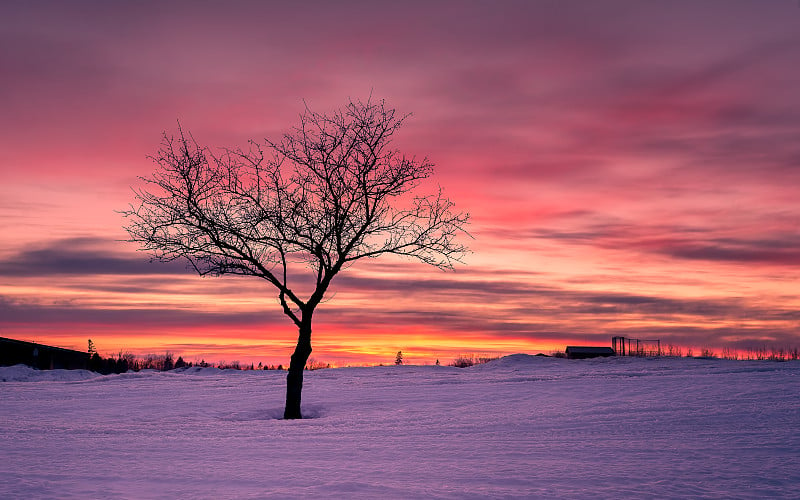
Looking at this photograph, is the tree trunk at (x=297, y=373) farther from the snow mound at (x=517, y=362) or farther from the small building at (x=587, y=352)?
the small building at (x=587, y=352)

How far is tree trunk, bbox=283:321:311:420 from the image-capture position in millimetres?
21000

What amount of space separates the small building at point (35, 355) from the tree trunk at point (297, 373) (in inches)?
1706

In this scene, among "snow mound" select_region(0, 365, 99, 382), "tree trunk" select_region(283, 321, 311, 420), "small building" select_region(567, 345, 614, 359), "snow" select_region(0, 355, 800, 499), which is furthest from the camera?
"small building" select_region(567, 345, 614, 359)

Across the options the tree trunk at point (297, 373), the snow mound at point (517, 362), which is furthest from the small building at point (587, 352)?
the tree trunk at point (297, 373)

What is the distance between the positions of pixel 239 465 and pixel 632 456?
606 centimetres

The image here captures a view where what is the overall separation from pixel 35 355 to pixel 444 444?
5740cm

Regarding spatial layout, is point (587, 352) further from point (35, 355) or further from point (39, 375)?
point (35, 355)

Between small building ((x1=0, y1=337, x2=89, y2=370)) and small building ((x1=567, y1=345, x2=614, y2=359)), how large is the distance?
46246 mm

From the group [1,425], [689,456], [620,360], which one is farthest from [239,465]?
[620,360]

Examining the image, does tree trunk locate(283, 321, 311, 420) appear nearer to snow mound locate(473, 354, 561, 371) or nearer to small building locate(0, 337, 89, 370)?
snow mound locate(473, 354, 561, 371)

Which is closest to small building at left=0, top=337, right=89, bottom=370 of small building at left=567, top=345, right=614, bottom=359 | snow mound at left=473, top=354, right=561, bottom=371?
snow mound at left=473, top=354, right=561, bottom=371

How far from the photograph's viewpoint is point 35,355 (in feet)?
191

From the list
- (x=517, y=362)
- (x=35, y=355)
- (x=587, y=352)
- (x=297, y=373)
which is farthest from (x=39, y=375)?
(x=587, y=352)

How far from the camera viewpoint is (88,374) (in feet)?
150
